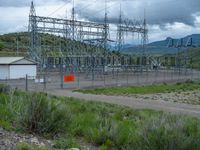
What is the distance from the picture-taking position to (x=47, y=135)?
10711mm

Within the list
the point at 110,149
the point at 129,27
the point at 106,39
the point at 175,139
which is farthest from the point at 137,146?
the point at 129,27

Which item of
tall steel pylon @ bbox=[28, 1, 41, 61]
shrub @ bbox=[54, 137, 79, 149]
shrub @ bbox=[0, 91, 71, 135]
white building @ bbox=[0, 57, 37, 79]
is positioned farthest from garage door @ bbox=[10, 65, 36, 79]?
shrub @ bbox=[54, 137, 79, 149]

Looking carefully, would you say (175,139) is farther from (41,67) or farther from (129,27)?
(129,27)

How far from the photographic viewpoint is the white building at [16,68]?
5216 cm

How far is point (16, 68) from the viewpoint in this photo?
53.4m

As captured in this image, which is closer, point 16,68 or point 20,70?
point 16,68

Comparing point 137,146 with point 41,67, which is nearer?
point 137,146

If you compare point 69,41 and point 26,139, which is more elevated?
point 69,41

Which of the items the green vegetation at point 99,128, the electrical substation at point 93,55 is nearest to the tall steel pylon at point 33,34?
the electrical substation at point 93,55

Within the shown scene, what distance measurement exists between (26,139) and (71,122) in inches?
91.8

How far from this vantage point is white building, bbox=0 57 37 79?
52156mm

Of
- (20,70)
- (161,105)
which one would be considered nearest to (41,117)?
(161,105)

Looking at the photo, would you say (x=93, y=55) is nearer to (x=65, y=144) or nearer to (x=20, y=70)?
(x=20, y=70)

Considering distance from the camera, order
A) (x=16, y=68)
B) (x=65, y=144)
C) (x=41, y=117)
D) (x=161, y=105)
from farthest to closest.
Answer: (x=16, y=68)
(x=161, y=105)
(x=41, y=117)
(x=65, y=144)
